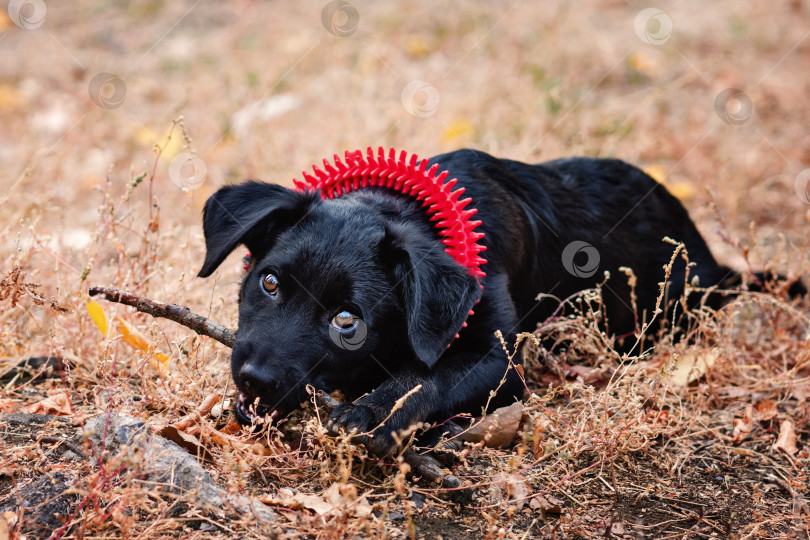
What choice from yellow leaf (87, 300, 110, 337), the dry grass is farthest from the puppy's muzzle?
yellow leaf (87, 300, 110, 337)

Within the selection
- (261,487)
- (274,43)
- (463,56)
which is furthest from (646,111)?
(261,487)

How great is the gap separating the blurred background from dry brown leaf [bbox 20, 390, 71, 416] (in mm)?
857

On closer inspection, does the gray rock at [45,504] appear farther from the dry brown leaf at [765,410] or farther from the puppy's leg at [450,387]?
the dry brown leaf at [765,410]

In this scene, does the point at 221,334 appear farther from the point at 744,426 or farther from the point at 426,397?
the point at 744,426

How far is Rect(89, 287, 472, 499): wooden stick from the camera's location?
8.77 feet

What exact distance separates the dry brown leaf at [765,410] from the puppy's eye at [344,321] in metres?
2.11

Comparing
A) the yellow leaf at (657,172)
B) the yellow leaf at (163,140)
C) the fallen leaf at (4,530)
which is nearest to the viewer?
the fallen leaf at (4,530)

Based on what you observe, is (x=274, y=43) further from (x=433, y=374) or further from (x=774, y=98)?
(x=433, y=374)

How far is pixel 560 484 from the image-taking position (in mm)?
2895

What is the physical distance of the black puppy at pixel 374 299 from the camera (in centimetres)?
273

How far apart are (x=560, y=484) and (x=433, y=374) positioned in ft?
2.15

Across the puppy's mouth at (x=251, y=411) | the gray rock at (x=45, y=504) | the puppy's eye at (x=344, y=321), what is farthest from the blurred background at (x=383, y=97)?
the gray rock at (x=45, y=504)

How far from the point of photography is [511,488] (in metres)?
2.69

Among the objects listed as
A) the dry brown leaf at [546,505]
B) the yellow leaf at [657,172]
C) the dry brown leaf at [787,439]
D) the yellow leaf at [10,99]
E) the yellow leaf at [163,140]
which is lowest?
the dry brown leaf at [787,439]
